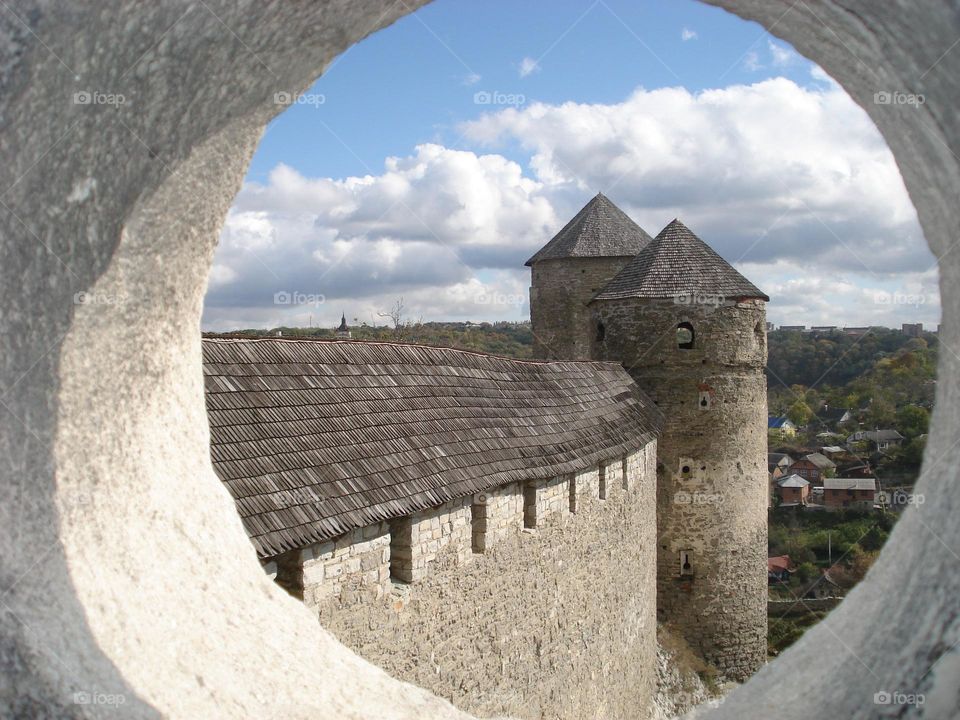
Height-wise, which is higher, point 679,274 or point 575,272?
point 575,272

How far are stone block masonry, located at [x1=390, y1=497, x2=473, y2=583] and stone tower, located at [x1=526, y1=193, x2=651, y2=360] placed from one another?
1545cm

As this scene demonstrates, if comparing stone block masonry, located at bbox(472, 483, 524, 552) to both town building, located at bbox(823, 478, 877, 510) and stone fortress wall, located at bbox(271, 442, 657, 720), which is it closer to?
stone fortress wall, located at bbox(271, 442, 657, 720)

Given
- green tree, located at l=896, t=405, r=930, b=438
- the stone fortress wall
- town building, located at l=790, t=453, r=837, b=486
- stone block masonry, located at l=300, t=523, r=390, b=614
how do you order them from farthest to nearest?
town building, located at l=790, t=453, r=837, b=486 → green tree, located at l=896, t=405, r=930, b=438 → the stone fortress wall → stone block masonry, located at l=300, t=523, r=390, b=614

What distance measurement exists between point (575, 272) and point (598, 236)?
127 cm

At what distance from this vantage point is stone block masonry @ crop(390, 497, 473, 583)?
568 centimetres

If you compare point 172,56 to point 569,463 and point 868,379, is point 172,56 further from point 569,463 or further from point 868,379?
point 868,379

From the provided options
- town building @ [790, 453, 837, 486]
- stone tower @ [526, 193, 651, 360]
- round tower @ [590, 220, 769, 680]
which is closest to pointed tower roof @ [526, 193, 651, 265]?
stone tower @ [526, 193, 651, 360]

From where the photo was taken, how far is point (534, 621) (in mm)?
7414

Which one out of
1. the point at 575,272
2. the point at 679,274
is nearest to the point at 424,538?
the point at 679,274

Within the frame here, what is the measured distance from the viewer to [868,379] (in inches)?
1490

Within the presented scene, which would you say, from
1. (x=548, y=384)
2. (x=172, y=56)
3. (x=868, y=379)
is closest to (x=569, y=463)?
(x=548, y=384)

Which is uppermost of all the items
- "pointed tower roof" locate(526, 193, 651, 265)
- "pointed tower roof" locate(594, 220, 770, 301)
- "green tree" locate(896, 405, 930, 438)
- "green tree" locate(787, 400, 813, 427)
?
"pointed tower roof" locate(526, 193, 651, 265)

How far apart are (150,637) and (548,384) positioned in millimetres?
7608

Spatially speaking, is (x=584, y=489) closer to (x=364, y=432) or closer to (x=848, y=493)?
(x=364, y=432)
